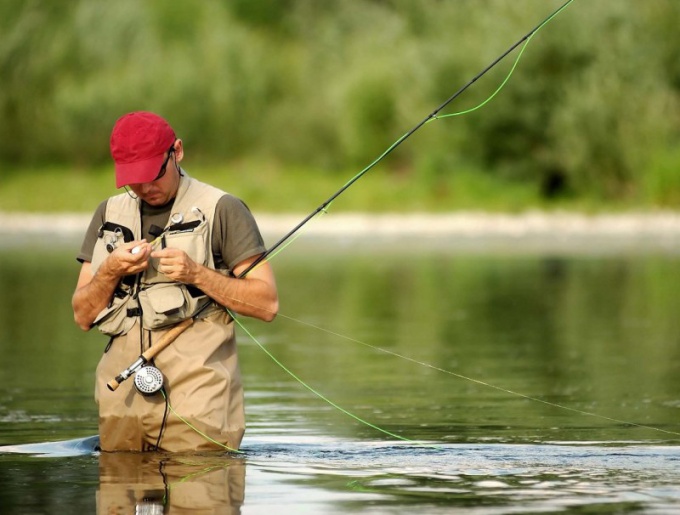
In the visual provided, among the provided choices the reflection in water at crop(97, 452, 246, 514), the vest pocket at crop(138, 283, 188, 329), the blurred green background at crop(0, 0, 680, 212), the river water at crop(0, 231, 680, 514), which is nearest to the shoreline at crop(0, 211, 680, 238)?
the blurred green background at crop(0, 0, 680, 212)

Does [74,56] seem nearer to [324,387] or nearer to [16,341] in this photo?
[16,341]

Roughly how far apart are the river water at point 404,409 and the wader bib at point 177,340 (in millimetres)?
218

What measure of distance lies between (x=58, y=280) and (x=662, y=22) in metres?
16.5

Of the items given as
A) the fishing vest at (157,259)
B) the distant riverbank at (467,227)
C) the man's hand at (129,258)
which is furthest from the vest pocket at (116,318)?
the distant riverbank at (467,227)

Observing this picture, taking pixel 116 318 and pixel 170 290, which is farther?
pixel 116 318

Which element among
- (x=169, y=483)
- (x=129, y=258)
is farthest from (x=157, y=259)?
(x=169, y=483)

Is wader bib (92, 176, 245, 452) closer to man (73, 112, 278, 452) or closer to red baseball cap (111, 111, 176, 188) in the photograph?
man (73, 112, 278, 452)

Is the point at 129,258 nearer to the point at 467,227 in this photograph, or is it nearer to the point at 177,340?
the point at 177,340

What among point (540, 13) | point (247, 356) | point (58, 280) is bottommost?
point (247, 356)

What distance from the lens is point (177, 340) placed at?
5.77m

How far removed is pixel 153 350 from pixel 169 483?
466 millimetres

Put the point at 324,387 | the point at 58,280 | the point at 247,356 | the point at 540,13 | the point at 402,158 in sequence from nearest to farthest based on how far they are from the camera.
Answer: the point at 324,387
the point at 247,356
the point at 58,280
the point at 540,13
the point at 402,158

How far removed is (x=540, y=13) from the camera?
31.1 metres

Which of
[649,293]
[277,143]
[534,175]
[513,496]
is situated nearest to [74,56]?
[277,143]
